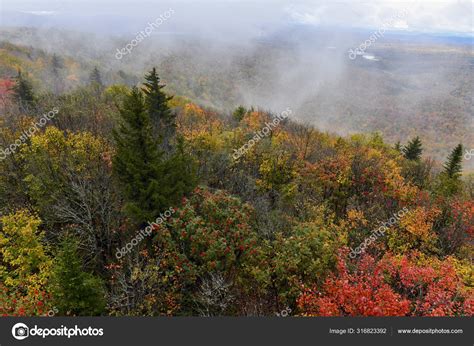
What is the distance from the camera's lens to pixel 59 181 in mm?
26703

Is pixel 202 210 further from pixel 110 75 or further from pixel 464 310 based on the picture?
pixel 110 75

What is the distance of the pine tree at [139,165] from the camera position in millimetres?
22316

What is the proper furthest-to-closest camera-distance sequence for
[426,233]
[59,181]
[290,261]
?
1. [426,233]
2. [59,181]
3. [290,261]

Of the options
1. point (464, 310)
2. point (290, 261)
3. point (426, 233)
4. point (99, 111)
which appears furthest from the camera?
point (99, 111)

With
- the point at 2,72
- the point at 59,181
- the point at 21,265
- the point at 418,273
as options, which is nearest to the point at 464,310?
the point at 418,273

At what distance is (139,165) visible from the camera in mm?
22594

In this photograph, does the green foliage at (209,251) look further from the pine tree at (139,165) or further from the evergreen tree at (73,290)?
the evergreen tree at (73,290)

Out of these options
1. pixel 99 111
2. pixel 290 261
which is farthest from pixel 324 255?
pixel 99 111

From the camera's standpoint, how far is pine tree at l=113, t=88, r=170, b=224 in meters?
22.3

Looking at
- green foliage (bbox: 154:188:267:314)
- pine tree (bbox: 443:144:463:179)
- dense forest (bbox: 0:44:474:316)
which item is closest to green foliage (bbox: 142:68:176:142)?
dense forest (bbox: 0:44:474:316)

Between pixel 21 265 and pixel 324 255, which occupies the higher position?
pixel 324 255

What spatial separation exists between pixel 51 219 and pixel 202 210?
12053 millimetres

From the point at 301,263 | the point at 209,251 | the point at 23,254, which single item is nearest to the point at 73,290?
the point at 209,251

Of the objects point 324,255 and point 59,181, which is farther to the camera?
point 59,181
